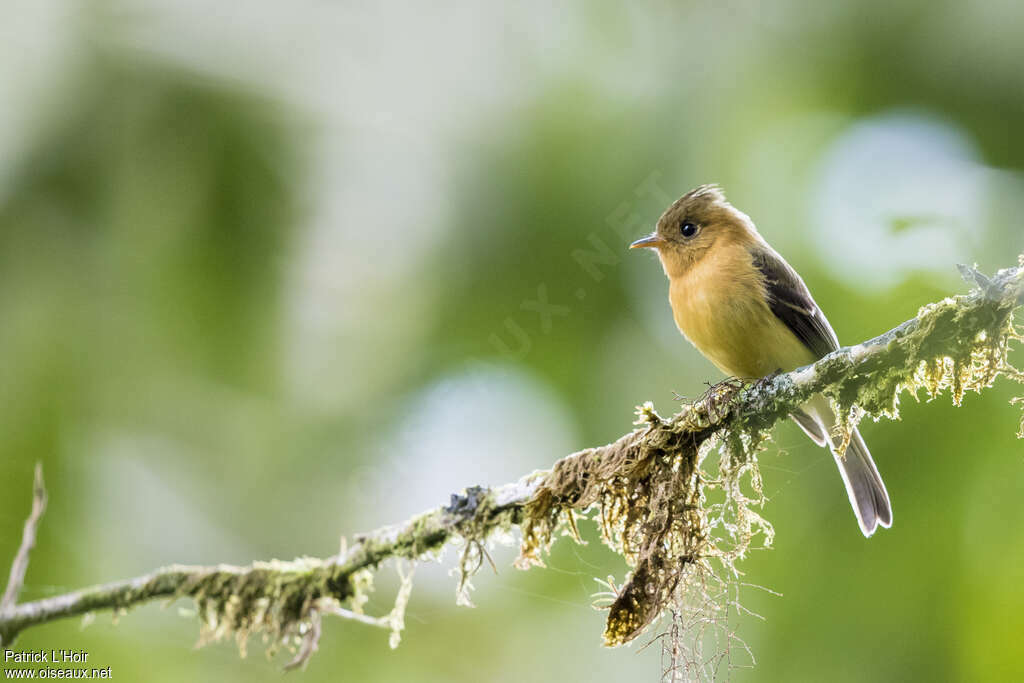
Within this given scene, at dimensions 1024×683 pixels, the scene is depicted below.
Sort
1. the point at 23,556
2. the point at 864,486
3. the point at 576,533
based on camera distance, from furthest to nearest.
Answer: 1. the point at 864,486
2. the point at 576,533
3. the point at 23,556

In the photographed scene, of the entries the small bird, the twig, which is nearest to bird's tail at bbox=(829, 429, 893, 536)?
the small bird

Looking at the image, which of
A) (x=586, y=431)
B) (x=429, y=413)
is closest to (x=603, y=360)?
(x=586, y=431)

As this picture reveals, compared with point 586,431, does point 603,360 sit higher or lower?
higher

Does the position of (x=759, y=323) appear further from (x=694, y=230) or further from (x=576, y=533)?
(x=576, y=533)

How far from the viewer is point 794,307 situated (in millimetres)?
4008

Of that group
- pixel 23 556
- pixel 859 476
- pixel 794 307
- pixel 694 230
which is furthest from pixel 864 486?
pixel 23 556

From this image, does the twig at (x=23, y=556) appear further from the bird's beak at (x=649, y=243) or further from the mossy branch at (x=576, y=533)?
the bird's beak at (x=649, y=243)

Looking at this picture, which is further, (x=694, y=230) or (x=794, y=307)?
(x=694, y=230)

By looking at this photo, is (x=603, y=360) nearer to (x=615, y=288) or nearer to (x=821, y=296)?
(x=615, y=288)

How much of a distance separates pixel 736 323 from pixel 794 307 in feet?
1.19

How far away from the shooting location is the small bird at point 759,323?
12.6 ft

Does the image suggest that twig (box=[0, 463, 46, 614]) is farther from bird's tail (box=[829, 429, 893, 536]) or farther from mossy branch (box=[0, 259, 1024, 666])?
bird's tail (box=[829, 429, 893, 536])

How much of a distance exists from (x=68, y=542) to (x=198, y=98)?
305 centimetres

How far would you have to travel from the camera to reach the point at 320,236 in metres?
6.35
